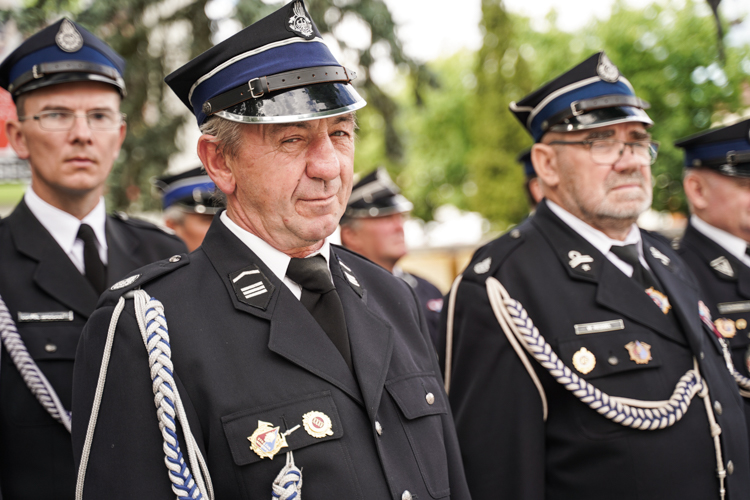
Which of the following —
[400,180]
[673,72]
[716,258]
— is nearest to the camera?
[716,258]

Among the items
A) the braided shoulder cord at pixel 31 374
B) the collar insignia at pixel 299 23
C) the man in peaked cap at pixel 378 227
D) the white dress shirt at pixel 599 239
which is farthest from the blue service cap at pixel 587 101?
the man in peaked cap at pixel 378 227

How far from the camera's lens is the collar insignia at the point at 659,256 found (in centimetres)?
314

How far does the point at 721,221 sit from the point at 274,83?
10.1 ft

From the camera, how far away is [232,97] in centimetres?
188

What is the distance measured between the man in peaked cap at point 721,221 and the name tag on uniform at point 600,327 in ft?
3.58

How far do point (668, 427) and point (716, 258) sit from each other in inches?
60.9

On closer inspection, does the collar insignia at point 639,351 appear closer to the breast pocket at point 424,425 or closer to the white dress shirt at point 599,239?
the white dress shirt at point 599,239

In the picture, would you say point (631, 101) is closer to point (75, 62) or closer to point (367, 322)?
point (367, 322)

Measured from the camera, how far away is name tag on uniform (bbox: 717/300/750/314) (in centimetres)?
353

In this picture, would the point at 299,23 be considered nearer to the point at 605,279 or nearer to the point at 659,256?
the point at 605,279

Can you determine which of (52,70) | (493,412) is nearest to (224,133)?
(52,70)

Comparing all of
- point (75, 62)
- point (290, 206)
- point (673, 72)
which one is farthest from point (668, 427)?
point (673, 72)

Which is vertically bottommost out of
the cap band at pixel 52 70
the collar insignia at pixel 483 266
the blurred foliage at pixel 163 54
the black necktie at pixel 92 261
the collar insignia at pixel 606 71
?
the collar insignia at pixel 483 266

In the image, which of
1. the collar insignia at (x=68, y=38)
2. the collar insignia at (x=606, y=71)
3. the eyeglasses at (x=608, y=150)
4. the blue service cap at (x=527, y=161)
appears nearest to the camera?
the collar insignia at (x=68, y=38)
